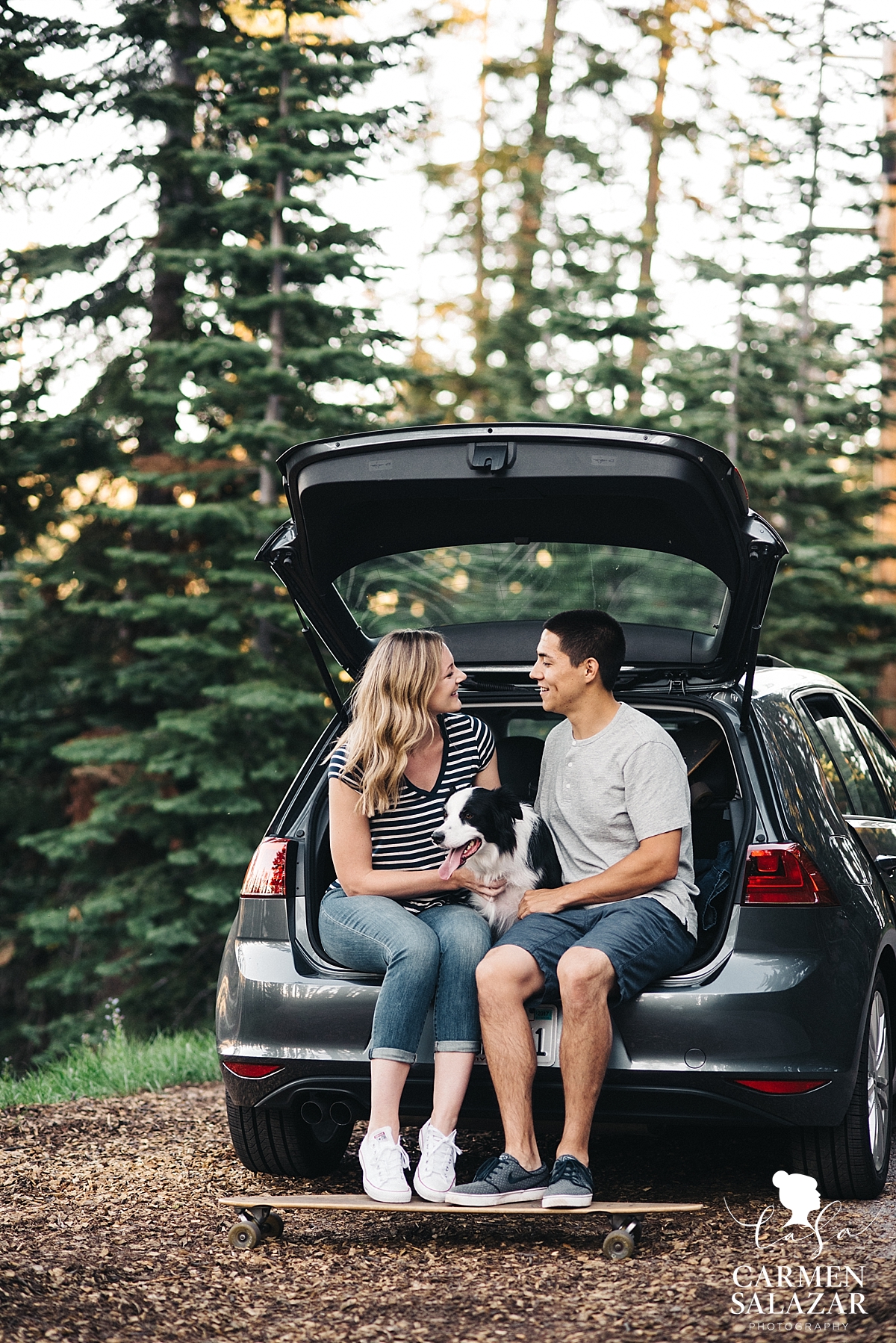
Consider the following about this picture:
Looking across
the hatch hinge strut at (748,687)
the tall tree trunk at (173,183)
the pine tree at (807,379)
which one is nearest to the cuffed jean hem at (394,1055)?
the hatch hinge strut at (748,687)

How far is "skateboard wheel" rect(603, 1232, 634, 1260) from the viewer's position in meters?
3.39

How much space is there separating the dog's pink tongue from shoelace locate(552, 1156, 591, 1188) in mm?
851

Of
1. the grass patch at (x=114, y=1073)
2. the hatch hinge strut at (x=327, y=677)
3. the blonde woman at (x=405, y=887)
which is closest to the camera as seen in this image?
the blonde woman at (x=405, y=887)

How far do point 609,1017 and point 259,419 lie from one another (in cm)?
913

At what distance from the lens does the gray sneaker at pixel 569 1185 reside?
11.0 feet

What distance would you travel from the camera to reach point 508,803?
3.97 m

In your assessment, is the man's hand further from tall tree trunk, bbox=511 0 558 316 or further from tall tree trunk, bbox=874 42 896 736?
tall tree trunk, bbox=511 0 558 316

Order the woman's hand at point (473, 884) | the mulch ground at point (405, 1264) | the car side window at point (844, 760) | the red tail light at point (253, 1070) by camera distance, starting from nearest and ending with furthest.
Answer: the mulch ground at point (405, 1264) → the red tail light at point (253, 1070) → the woman's hand at point (473, 884) → the car side window at point (844, 760)

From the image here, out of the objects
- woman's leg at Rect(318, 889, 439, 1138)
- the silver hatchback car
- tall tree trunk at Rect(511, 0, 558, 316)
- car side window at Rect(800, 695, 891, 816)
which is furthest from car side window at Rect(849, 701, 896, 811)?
tall tree trunk at Rect(511, 0, 558, 316)

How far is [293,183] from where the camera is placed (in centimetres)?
1197

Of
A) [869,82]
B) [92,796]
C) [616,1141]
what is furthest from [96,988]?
[869,82]

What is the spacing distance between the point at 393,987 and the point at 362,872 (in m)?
0.44

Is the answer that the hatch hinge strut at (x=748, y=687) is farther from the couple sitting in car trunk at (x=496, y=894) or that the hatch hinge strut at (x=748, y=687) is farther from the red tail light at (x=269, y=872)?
the red tail light at (x=269, y=872)

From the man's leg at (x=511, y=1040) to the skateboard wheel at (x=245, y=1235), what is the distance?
2.38ft
